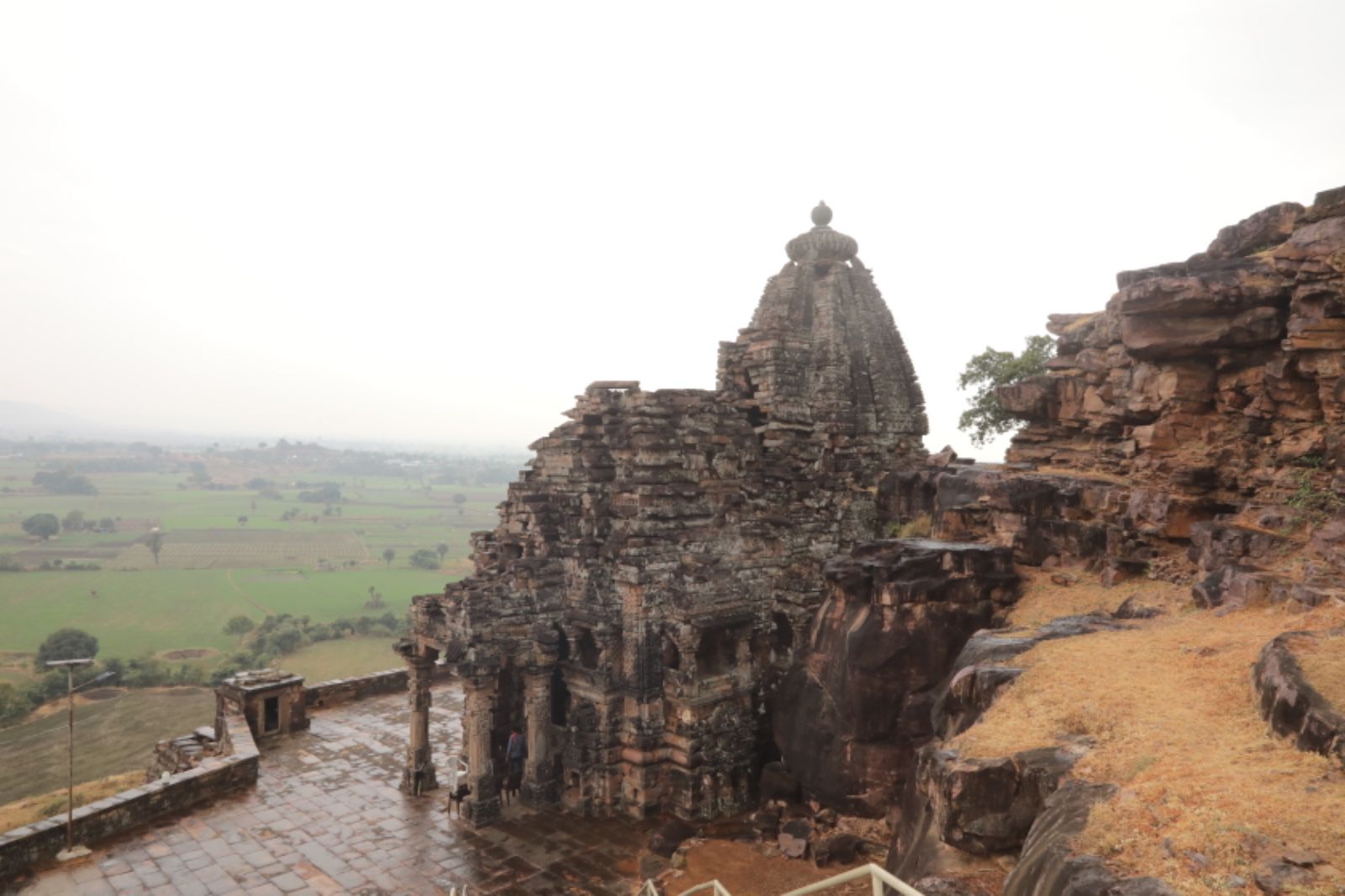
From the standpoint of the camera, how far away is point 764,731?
1819 centimetres

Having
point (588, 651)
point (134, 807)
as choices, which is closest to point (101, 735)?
point (134, 807)

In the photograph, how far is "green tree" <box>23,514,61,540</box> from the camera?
105 metres

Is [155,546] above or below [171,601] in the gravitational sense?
above

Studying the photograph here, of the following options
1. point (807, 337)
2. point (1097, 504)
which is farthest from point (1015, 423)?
point (1097, 504)

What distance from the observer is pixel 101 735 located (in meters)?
35.1

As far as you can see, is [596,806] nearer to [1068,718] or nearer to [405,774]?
[405,774]

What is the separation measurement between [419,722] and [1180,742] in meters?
A: 15.9

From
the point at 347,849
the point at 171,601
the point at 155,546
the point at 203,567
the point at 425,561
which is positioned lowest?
the point at 425,561

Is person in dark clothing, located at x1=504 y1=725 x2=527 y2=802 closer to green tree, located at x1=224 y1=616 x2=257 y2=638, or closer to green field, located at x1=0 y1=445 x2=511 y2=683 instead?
green field, located at x1=0 y1=445 x2=511 y2=683

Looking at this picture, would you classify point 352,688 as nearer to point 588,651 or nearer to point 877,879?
point 588,651

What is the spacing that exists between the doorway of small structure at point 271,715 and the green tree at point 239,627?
4413cm

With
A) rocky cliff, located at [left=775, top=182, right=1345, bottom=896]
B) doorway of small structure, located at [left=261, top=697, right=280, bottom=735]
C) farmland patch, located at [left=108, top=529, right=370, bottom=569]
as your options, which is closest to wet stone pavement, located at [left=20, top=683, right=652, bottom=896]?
doorway of small structure, located at [left=261, top=697, right=280, bottom=735]

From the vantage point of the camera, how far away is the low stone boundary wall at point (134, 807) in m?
14.4

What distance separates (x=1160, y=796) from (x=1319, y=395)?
892 centimetres
